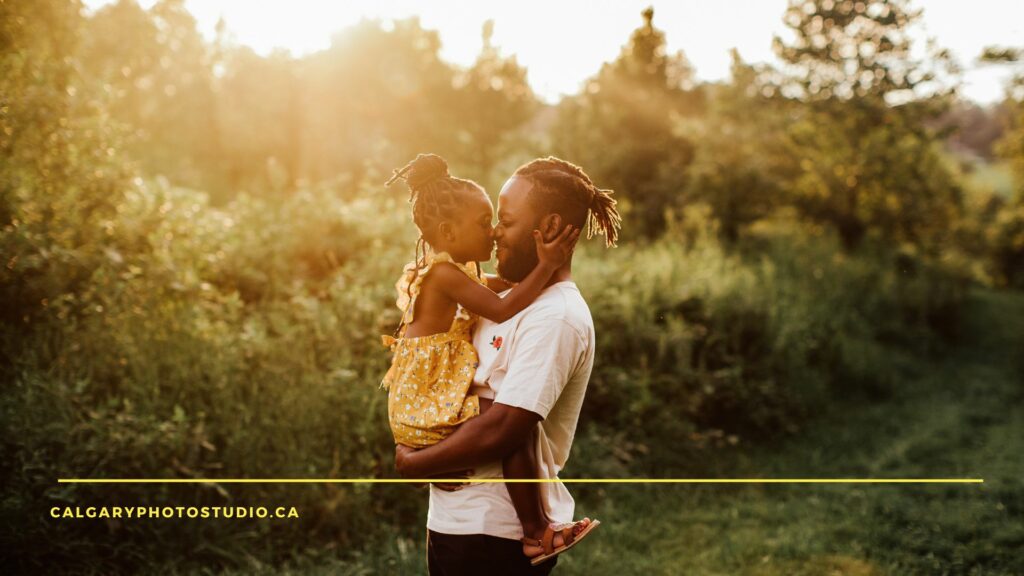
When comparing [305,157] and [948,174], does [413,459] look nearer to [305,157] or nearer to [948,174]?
[305,157]

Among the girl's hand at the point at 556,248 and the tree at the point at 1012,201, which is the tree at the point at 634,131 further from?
the girl's hand at the point at 556,248

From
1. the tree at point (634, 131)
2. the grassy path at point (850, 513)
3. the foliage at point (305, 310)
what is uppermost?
the tree at point (634, 131)

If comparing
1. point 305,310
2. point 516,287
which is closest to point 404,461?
point 516,287

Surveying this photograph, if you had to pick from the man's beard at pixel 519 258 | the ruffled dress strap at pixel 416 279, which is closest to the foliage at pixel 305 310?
the ruffled dress strap at pixel 416 279

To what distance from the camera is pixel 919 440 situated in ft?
29.6

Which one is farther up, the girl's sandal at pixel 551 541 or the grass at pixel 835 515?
the girl's sandal at pixel 551 541

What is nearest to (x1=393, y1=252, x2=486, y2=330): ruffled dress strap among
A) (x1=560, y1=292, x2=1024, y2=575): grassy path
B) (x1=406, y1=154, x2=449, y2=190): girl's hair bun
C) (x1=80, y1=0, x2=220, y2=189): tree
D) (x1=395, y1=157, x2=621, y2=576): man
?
(x1=395, y1=157, x2=621, y2=576): man

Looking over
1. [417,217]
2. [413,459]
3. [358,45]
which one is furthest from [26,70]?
[358,45]

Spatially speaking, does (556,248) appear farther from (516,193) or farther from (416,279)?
(416,279)

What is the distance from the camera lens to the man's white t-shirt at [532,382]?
218 centimetres

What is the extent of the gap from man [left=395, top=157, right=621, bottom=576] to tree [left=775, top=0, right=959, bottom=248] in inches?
680

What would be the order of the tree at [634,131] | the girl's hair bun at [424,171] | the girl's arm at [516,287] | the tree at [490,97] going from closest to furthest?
the girl's arm at [516,287]
the girl's hair bun at [424,171]
the tree at [634,131]
the tree at [490,97]

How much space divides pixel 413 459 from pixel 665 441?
5.88 m

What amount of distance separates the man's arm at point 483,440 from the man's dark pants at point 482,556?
0.23 meters
